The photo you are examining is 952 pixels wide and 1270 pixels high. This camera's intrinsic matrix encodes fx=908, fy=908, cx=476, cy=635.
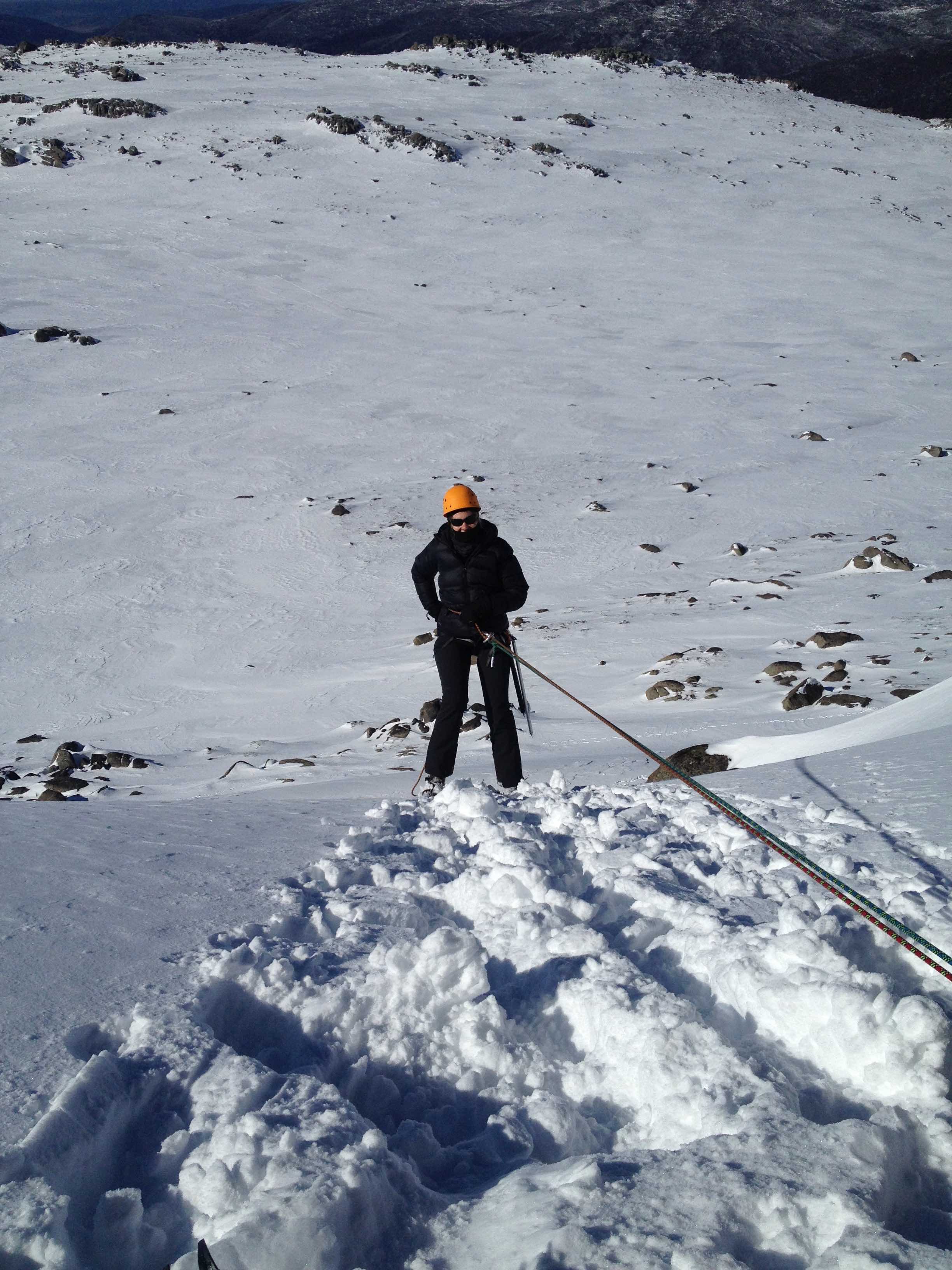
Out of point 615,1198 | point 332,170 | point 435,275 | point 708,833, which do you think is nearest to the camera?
point 615,1198

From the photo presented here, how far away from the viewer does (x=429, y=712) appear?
6973 millimetres

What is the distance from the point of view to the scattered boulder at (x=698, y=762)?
5.22 m

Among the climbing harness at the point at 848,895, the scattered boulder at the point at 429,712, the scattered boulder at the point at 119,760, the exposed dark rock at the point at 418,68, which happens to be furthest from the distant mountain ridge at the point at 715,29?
the climbing harness at the point at 848,895

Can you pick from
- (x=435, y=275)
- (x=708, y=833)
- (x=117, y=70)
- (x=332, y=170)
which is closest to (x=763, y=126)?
(x=332, y=170)

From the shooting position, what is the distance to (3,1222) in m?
1.69

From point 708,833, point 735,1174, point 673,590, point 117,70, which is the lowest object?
point 673,590

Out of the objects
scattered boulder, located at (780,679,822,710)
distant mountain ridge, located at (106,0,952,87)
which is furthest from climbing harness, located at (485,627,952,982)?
distant mountain ridge, located at (106,0,952,87)

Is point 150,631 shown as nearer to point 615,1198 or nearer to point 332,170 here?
point 615,1198

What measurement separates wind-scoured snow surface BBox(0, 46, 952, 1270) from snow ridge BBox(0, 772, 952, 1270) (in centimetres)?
1

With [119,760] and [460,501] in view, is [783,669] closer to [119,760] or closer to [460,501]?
[460,501]

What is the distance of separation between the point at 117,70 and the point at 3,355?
2624 cm

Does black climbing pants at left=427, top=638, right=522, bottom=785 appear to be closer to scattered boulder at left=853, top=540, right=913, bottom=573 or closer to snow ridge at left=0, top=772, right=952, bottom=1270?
snow ridge at left=0, top=772, right=952, bottom=1270

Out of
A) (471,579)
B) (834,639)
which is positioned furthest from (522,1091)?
(834,639)

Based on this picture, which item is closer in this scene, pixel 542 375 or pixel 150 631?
pixel 150 631
